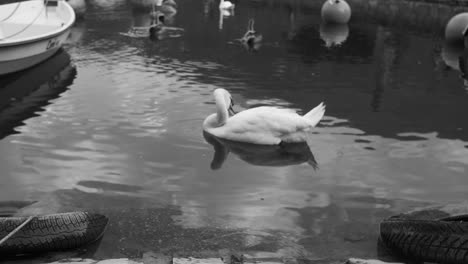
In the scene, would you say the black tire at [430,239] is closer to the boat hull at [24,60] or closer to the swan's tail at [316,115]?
the swan's tail at [316,115]

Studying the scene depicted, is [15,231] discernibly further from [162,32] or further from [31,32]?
[162,32]

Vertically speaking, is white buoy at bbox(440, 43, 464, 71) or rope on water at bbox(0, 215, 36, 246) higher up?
white buoy at bbox(440, 43, 464, 71)

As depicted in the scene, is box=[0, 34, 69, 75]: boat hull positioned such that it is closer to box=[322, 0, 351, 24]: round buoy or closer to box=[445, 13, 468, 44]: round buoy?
box=[322, 0, 351, 24]: round buoy

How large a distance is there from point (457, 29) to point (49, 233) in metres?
19.3

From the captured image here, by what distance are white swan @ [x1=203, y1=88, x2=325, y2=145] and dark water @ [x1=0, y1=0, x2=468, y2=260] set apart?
23cm

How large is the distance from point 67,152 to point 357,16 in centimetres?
2322

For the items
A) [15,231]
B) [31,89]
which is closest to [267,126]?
[15,231]

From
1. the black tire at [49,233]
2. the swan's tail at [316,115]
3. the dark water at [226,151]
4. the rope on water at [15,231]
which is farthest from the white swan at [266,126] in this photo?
the rope on water at [15,231]

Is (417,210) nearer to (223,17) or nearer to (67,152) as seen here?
(67,152)

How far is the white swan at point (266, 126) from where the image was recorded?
30.9ft

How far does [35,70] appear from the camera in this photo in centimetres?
1477

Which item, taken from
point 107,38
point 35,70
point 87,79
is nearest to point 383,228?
point 87,79

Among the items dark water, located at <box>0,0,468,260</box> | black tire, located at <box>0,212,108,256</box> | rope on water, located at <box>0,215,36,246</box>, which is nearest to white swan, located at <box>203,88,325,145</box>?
dark water, located at <box>0,0,468,260</box>

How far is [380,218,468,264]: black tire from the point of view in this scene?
17.4ft
